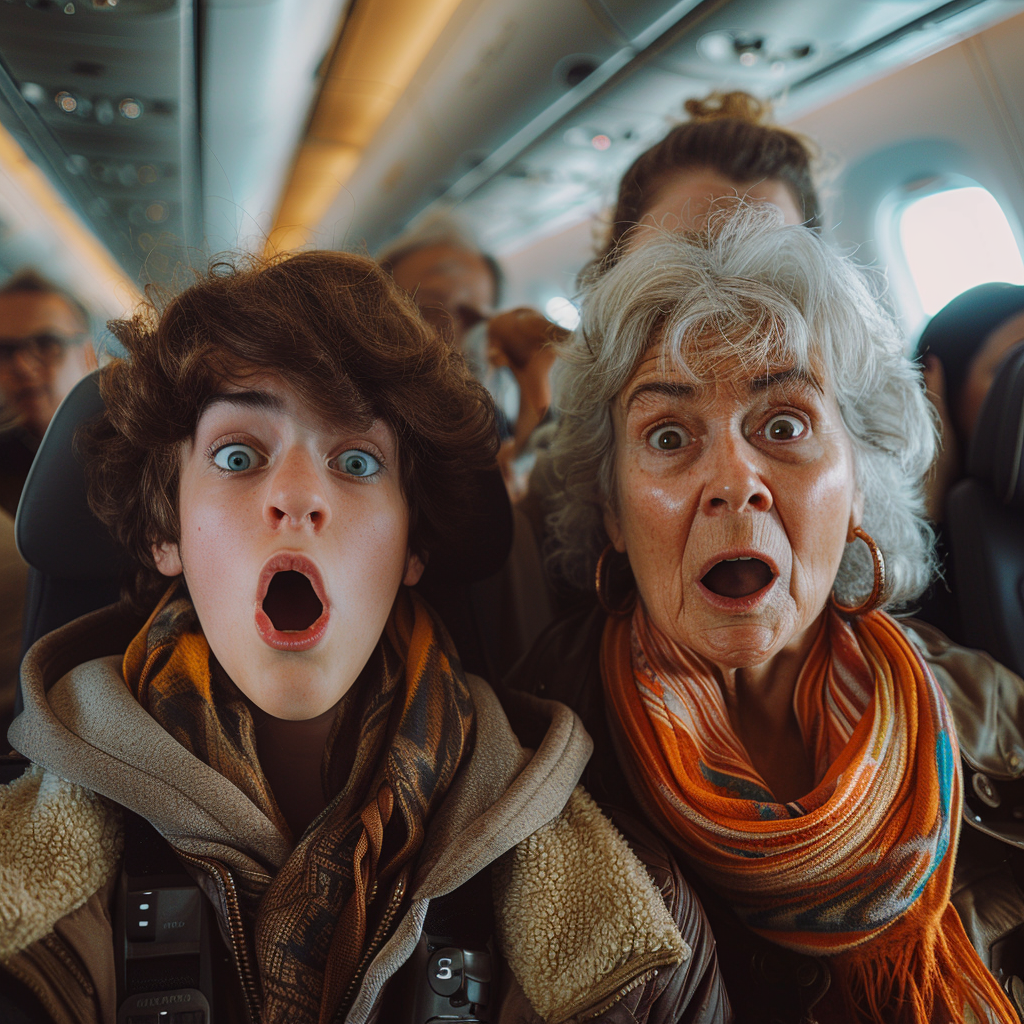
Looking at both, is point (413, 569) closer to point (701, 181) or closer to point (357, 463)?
point (357, 463)

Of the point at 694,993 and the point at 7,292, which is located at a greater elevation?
the point at 7,292

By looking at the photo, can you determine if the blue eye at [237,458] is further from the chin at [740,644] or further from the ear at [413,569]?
the chin at [740,644]

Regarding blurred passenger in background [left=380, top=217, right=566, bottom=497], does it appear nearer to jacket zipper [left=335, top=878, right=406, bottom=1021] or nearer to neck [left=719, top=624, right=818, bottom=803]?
neck [left=719, top=624, right=818, bottom=803]

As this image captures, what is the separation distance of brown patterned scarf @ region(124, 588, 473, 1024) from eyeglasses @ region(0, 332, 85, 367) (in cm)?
49

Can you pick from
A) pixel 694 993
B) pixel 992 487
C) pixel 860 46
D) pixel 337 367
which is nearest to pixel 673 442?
pixel 337 367

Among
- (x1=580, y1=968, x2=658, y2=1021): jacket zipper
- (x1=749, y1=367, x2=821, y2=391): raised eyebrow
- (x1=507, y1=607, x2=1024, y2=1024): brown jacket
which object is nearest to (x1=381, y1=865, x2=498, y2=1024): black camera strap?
(x1=580, y1=968, x2=658, y2=1021): jacket zipper

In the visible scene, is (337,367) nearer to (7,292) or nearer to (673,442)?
(673,442)

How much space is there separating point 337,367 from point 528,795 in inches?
22.5

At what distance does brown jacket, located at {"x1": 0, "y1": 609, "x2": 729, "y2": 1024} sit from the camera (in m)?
0.79

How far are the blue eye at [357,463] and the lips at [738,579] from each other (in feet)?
1.51

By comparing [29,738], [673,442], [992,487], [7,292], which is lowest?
[992,487]

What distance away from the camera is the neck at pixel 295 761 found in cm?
94

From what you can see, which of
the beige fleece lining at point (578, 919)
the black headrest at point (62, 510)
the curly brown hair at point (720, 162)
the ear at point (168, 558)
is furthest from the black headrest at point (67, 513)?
the curly brown hair at point (720, 162)

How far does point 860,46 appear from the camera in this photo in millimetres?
1954
